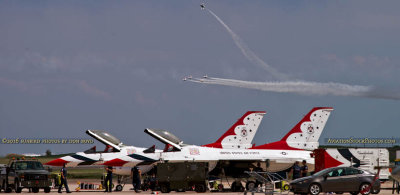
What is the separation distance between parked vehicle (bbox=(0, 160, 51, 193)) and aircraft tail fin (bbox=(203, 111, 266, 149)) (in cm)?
1730

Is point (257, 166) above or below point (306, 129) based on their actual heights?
below

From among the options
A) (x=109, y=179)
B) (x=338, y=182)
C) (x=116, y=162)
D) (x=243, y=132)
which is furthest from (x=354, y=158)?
(x=243, y=132)

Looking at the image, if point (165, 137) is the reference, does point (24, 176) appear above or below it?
below

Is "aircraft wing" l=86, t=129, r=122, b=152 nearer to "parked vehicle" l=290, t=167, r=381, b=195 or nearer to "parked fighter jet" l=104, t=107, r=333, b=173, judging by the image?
"parked fighter jet" l=104, t=107, r=333, b=173

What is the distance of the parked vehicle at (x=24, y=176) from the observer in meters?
31.1

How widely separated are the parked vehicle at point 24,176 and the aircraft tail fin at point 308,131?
1897 centimetres

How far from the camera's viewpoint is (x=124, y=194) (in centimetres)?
3069

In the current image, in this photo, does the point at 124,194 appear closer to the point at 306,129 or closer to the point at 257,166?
the point at 257,166

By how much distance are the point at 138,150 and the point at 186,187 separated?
31.0 ft

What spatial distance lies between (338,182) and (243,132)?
21.0m

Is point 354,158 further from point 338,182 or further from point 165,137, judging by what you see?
point 165,137

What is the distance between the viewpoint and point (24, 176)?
102ft

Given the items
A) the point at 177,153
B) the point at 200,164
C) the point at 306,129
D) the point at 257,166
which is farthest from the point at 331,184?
the point at 306,129

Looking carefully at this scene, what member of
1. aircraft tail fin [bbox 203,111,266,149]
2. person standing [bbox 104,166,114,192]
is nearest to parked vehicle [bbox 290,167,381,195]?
person standing [bbox 104,166,114,192]
